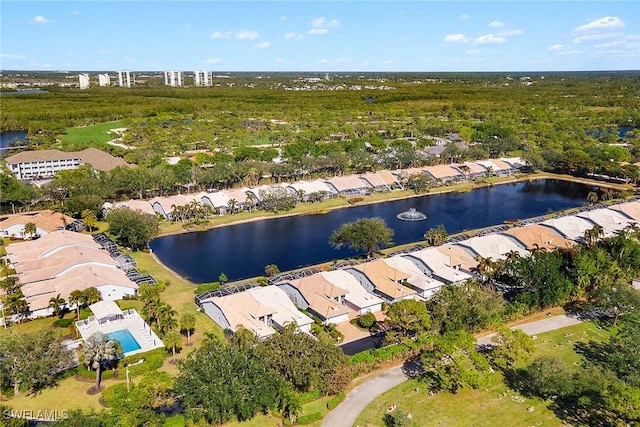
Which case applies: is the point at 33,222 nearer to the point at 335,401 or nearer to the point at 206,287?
the point at 206,287

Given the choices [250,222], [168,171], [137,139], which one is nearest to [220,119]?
[137,139]

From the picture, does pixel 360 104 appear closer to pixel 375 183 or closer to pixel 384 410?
pixel 375 183

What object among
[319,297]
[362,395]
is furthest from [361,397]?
[319,297]

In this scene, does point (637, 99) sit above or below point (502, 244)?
above

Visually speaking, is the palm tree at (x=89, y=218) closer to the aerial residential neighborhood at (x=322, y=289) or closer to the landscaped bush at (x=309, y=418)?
the aerial residential neighborhood at (x=322, y=289)

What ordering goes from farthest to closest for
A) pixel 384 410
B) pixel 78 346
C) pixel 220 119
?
pixel 220 119 → pixel 78 346 → pixel 384 410

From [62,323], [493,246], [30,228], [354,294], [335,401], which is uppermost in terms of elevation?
[30,228]

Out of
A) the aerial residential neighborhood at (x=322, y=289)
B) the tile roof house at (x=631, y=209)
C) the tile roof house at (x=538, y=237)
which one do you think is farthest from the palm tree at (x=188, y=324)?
the tile roof house at (x=631, y=209)
